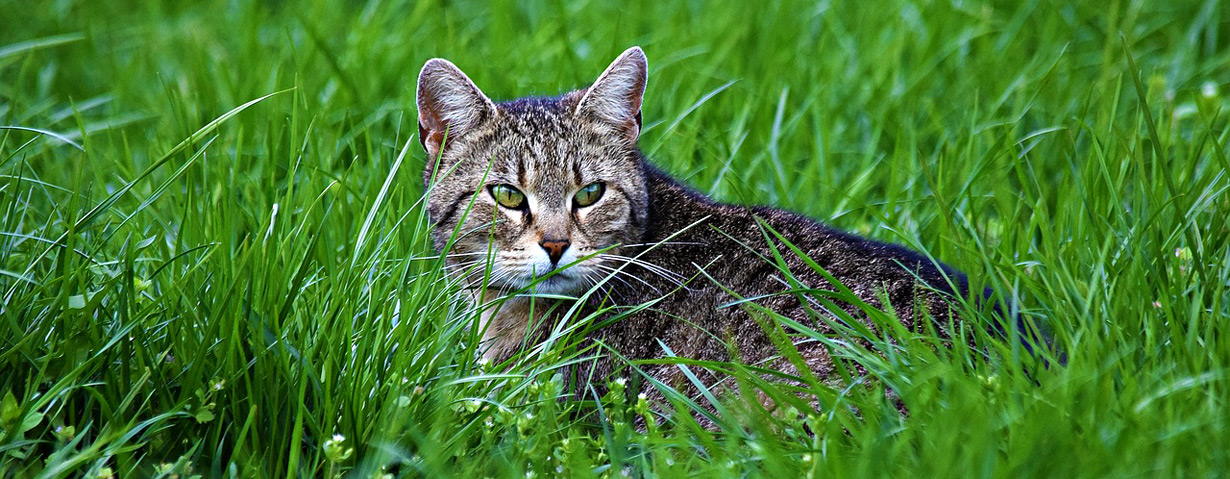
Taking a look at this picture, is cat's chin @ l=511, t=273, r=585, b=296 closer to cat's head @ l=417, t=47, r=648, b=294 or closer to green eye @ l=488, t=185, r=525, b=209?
cat's head @ l=417, t=47, r=648, b=294

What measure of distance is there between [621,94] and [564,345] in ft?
3.27

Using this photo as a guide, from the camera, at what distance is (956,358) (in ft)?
8.41

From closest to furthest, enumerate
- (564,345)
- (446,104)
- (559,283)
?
1. (564,345)
2. (559,283)
3. (446,104)

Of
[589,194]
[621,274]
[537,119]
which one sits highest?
[537,119]

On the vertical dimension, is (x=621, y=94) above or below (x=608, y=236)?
above

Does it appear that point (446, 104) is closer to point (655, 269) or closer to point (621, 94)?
point (621, 94)

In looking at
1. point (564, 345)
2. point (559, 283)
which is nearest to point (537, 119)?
point (559, 283)

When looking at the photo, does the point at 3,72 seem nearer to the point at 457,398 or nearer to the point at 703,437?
the point at 457,398

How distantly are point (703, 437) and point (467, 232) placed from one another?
125 cm

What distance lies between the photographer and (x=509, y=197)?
355cm

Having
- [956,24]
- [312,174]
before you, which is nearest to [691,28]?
[956,24]

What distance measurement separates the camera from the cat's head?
345 centimetres

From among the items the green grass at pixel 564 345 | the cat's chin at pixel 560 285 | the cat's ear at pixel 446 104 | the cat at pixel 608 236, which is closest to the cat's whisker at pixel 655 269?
the cat at pixel 608 236

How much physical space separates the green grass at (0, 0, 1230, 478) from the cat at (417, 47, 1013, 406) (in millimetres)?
195
